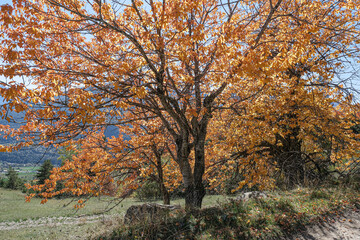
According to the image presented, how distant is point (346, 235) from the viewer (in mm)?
4949

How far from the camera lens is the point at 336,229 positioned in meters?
5.20

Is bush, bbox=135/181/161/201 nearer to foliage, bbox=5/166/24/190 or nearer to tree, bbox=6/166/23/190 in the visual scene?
foliage, bbox=5/166/24/190

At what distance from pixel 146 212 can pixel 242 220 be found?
88.2 inches

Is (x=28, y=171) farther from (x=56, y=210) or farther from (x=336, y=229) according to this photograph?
(x=56, y=210)

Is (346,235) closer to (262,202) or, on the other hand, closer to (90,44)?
(262,202)

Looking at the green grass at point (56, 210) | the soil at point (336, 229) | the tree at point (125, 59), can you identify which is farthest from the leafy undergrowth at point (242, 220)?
the green grass at point (56, 210)

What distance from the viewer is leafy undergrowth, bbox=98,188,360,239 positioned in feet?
15.6

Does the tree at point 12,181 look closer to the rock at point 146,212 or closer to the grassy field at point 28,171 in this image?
the grassy field at point 28,171

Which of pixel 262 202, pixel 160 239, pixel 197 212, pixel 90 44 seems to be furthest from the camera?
pixel 90 44

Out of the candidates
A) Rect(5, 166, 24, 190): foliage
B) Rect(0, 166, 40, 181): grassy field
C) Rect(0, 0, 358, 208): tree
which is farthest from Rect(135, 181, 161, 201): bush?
Rect(5, 166, 24, 190): foliage

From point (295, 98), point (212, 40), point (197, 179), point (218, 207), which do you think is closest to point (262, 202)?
A: point (218, 207)

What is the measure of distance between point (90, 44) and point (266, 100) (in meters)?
6.33

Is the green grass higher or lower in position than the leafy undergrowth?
lower

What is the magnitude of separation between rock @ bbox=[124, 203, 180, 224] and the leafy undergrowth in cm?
18
